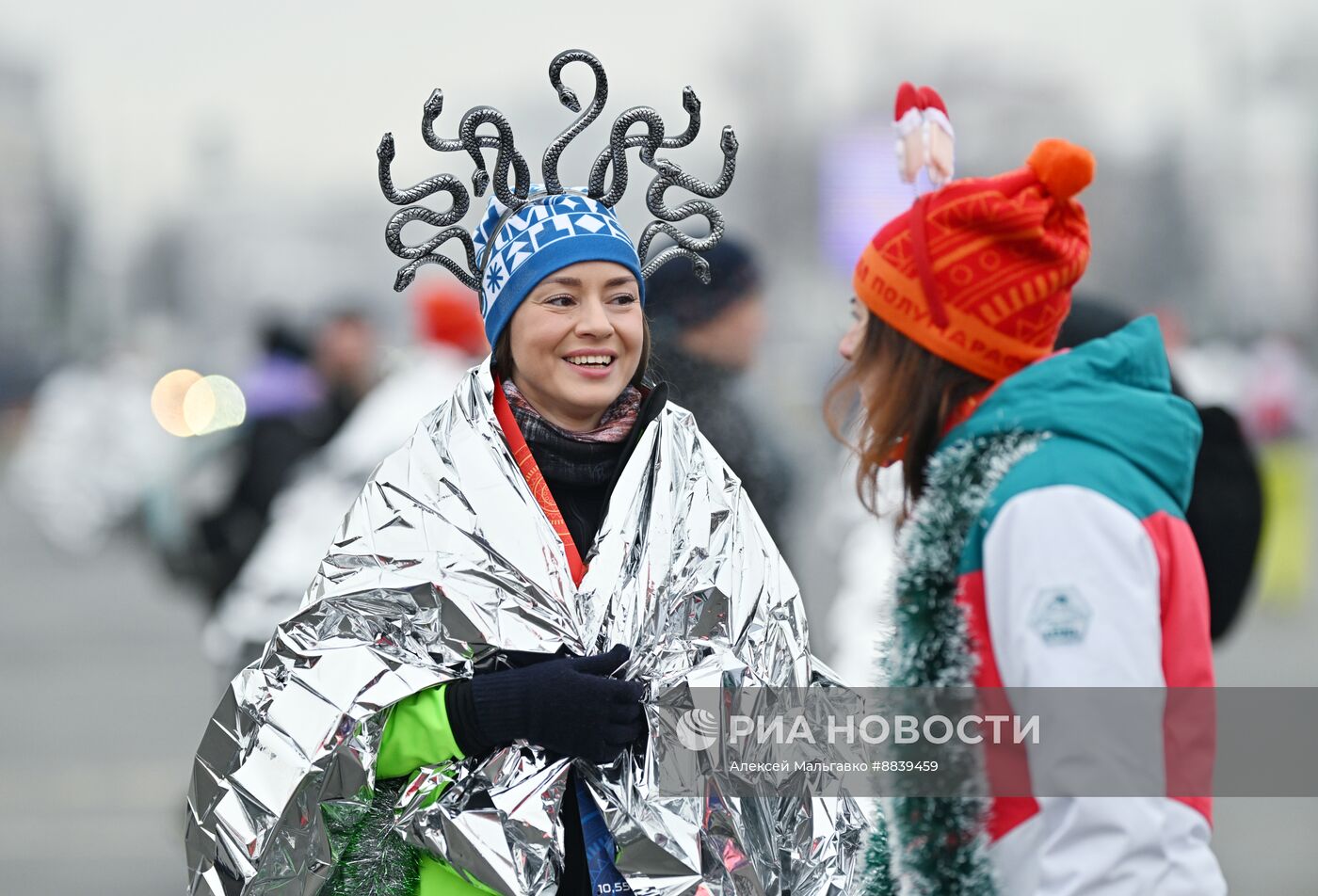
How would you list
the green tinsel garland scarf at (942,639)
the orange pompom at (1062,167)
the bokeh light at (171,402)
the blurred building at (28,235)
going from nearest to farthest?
the green tinsel garland scarf at (942,639)
the orange pompom at (1062,167)
the bokeh light at (171,402)
the blurred building at (28,235)

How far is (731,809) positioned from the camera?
263cm

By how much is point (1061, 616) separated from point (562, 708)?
0.76m

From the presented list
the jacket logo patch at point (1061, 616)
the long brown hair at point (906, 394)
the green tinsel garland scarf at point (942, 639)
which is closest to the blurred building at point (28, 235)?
the long brown hair at point (906, 394)

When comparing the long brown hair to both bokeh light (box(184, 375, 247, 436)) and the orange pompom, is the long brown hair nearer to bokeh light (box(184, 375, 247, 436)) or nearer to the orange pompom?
the orange pompom

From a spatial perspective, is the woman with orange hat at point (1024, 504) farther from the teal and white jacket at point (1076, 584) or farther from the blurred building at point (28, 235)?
the blurred building at point (28, 235)

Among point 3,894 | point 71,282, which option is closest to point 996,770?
point 3,894

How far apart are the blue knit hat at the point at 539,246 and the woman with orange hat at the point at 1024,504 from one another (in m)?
0.43

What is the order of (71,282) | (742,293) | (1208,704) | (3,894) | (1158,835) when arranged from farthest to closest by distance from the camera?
(71,282) → (3,894) → (742,293) → (1208,704) → (1158,835)

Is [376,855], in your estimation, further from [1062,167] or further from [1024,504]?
[1062,167]

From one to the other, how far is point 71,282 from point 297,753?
56.4 meters

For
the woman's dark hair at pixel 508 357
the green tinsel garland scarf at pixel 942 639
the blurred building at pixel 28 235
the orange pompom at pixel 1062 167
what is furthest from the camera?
the blurred building at pixel 28 235

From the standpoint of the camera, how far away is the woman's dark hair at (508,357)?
2857 millimetres

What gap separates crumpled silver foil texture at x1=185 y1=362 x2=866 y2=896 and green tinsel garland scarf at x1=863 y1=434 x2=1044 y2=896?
0.74 ft

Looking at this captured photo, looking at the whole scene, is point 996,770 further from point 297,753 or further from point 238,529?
point 238,529
